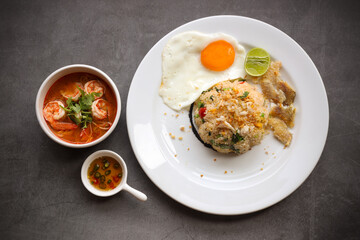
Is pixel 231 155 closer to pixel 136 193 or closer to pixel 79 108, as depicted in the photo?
pixel 136 193

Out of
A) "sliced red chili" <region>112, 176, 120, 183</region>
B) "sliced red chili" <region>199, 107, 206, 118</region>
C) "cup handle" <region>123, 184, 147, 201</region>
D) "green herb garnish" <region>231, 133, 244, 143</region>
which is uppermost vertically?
"sliced red chili" <region>199, 107, 206, 118</region>

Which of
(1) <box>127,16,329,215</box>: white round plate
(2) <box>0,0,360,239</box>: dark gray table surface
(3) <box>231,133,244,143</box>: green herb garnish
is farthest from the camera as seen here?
(2) <box>0,0,360,239</box>: dark gray table surface

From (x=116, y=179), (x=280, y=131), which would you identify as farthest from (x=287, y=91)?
(x=116, y=179)

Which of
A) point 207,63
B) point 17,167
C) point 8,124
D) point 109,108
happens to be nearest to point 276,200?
point 207,63

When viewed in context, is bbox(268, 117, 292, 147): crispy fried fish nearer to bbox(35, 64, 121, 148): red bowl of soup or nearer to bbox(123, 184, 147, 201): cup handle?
bbox(123, 184, 147, 201): cup handle

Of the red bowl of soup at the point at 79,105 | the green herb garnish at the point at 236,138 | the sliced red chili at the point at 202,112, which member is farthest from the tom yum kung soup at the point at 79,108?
the green herb garnish at the point at 236,138

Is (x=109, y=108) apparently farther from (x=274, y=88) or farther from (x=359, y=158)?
(x=359, y=158)

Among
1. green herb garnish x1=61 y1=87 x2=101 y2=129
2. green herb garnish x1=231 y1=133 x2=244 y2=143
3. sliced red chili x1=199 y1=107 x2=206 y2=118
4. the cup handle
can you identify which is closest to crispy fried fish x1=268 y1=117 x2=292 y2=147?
green herb garnish x1=231 y1=133 x2=244 y2=143
